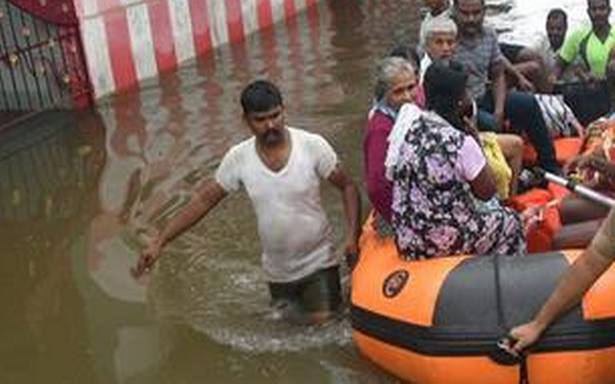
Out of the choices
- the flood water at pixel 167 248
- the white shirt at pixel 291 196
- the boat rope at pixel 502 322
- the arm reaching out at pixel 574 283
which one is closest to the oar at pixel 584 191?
the boat rope at pixel 502 322

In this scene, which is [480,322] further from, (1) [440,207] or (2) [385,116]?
(2) [385,116]

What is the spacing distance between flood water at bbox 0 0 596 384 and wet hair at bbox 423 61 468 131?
1.27 metres

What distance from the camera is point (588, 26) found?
7.55 metres

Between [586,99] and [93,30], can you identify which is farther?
[93,30]

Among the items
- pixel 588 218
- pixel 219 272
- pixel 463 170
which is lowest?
pixel 219 272

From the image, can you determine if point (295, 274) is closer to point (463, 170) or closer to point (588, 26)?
point (463, 170)

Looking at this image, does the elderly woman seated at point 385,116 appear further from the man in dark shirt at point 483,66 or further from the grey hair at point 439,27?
the man in dark shirt at point 483,66

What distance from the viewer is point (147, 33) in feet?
37.4

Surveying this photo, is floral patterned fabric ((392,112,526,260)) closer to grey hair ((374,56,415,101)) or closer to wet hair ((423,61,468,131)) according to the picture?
wet hair ((423,61,468,131))

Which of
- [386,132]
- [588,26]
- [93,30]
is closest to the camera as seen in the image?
[386,132]

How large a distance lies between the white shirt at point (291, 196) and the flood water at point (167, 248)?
409 millimetres

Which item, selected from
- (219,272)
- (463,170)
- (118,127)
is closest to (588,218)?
(463,170)

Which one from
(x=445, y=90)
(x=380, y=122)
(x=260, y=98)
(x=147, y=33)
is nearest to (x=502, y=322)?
(x=445, y=90)

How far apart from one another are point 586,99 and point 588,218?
2370 mm
